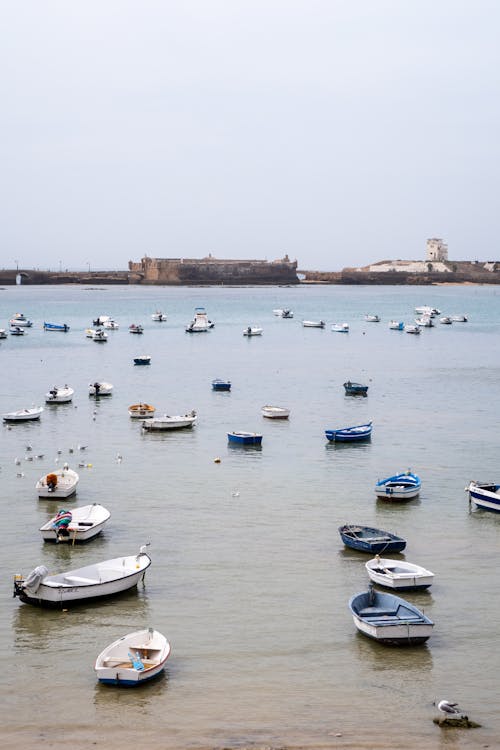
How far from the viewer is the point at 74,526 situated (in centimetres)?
2514

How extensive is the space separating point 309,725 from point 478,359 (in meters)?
65.8

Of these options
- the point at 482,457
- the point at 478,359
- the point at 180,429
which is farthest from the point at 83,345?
the point at 482,457

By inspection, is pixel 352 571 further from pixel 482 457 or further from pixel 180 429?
pixel 180 429

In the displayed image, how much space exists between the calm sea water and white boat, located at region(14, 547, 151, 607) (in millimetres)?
290

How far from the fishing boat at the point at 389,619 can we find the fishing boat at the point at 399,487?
9.72 m

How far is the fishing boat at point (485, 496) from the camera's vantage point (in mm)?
28227

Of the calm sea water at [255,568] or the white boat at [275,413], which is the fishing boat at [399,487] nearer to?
the calm sea water at [255,568]

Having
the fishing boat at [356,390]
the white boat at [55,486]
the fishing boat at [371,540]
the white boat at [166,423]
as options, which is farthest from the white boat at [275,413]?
the fishing boat at [371,540]

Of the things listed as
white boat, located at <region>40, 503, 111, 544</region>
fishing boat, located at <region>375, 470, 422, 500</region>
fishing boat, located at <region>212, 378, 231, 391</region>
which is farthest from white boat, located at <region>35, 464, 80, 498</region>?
fishing boat, located at <region>212, 378, 231, 391</region>

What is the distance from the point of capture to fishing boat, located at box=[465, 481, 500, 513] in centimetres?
2823

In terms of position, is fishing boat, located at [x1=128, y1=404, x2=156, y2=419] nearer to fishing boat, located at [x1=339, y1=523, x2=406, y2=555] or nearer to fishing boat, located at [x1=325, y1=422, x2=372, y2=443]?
fishing boat, located at [x1=325, y1=422, x2=372, y2=443]

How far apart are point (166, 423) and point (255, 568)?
19456 mm

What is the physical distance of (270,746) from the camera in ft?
48.6

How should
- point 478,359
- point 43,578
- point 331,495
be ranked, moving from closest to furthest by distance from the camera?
point 43,578, point 331,495, point 478,359
